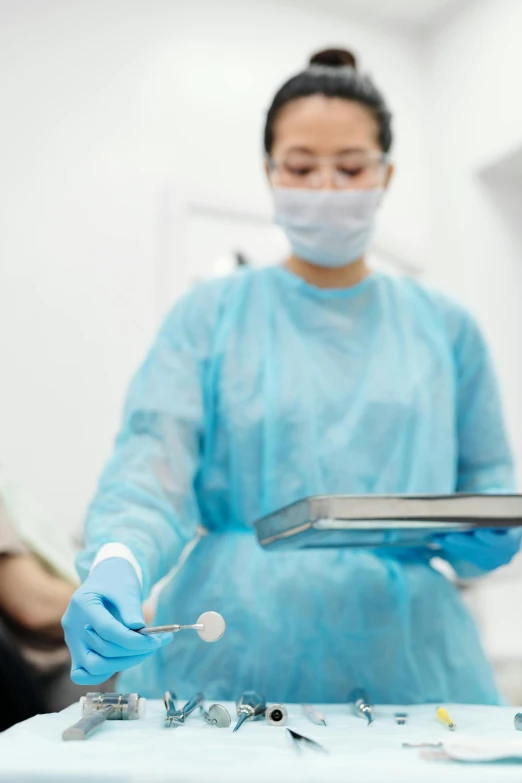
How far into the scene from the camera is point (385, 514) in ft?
2.06

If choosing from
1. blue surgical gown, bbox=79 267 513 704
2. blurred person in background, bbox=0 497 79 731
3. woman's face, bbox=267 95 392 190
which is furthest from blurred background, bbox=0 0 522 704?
woman's face, bbox=267 95 392 190

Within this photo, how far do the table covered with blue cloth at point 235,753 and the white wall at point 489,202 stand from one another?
69.5 inches

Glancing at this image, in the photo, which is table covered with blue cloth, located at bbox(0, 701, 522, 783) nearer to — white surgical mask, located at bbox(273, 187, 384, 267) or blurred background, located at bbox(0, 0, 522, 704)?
white surgical mask, located at bbox(273, 187, 384, 267)

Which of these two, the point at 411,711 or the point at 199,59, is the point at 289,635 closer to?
the point at 411,711

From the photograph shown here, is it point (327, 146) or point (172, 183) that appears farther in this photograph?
point (172, 183)

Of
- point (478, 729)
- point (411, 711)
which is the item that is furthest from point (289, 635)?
point (478, 729)

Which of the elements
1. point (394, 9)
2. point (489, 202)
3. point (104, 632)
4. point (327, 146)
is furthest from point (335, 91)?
point (394, 9)

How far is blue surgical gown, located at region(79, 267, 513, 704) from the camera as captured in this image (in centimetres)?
86

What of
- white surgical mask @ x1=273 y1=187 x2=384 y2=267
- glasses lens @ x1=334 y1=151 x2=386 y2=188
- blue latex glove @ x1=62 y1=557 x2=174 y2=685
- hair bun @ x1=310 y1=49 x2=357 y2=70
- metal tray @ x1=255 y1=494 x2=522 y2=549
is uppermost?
hair bun @ x1=310 y1=49 x2=357 y2=70

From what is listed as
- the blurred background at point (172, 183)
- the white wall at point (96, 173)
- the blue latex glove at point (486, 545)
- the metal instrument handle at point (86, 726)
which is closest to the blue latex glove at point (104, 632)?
the metal instrument handle at point (86, 726)

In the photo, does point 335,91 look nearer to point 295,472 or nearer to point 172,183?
point 295,472

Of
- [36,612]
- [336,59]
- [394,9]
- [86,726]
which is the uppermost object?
[394,9]

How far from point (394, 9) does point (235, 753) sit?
8.72 ft

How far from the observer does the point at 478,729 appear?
610 millimetres
